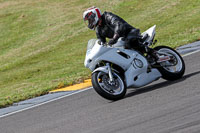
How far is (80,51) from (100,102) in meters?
10.9

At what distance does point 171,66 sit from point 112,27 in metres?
1.32

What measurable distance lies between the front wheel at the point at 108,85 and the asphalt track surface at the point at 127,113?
138mm

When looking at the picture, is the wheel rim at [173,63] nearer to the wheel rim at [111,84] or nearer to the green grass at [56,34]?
the wheel rim at [111,84]

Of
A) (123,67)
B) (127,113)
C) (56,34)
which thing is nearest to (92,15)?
(123,67)

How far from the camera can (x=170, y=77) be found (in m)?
8.52

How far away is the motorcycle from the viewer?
7926 millimetres

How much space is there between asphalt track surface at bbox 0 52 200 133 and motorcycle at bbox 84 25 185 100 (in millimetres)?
200

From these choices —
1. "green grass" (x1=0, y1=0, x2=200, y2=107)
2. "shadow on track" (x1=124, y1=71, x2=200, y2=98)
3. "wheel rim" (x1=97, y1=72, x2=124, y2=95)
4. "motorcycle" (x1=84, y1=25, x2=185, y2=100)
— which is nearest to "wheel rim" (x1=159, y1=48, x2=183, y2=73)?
"motorcycle" (x1=84, y1=25, x2=185, y2=100)

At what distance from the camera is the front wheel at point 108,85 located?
7.77 metres

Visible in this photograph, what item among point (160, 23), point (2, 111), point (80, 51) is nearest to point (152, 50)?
point (2, 111)

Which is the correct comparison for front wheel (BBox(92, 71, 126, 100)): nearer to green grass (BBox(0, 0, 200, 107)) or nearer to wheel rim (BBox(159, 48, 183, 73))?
wheel rim (BBox(159, 48, 183, 73))

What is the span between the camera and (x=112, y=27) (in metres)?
A: 8.49

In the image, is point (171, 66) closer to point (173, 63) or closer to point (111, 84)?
point (173, 63)

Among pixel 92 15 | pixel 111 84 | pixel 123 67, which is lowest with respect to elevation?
pixel 111 84
